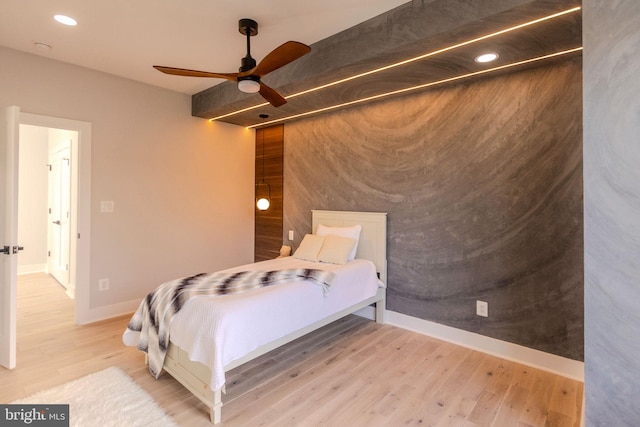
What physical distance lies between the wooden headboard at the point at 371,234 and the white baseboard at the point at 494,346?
474 millimetres

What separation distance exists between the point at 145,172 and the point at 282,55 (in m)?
2.62

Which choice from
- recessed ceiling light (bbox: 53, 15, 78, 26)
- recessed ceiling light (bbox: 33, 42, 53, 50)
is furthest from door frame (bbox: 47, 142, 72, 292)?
recessed ceiling light (bbox: 53, 15, 78, 26)

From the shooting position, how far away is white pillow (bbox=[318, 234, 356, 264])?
10.7ft

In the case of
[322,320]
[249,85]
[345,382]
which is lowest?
[345,382]

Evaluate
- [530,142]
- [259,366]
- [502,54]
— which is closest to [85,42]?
[259,366]

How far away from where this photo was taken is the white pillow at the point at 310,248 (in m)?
3.49

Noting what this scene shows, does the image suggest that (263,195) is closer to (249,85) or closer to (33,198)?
(249,85)

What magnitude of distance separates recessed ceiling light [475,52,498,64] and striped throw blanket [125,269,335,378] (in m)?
2.09

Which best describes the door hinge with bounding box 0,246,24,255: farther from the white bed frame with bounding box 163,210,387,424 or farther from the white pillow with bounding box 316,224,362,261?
the white pillow with bounding box 316,224,362,261

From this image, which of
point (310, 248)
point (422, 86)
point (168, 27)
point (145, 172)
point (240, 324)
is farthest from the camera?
point (145, 172)

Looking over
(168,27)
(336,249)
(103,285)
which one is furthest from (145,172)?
(336,249)

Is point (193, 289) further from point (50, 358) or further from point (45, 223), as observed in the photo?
point (45, 223)

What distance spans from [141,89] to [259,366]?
3.36 meters

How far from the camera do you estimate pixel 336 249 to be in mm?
3336
